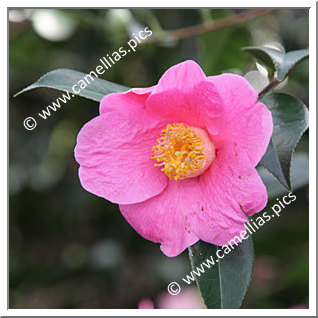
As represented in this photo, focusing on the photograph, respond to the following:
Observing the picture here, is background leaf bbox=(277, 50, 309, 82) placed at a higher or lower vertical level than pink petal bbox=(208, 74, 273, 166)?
higher

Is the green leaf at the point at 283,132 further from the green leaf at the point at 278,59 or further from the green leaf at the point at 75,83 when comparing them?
the green leaf at the point at 75,83

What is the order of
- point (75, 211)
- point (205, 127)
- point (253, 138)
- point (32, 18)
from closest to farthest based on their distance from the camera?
point (253, 138) < point (205, 127) < point (32, 18) < point (75, 211)

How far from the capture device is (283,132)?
876 mm

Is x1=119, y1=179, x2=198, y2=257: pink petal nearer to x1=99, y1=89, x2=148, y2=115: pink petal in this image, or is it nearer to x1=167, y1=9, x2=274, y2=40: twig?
x1=99, y1=89, x2=148, y2=115: pink petal

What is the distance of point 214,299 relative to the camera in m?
0.86

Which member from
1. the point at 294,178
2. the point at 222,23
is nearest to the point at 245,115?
the point at 294,178

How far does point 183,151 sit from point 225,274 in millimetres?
251

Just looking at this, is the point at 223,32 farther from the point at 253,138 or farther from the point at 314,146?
the point at 253,138

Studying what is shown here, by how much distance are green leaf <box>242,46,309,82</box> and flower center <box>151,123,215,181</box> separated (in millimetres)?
187

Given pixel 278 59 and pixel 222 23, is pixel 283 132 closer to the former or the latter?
pixel 278 59

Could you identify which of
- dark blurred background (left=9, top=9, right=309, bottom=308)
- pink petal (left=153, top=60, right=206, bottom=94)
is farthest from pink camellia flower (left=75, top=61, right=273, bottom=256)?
dark blurred background (left=9, top=9, right=309, bottom=308)

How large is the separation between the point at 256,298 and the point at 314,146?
120 cm

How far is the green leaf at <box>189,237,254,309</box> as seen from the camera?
2.83 feet
